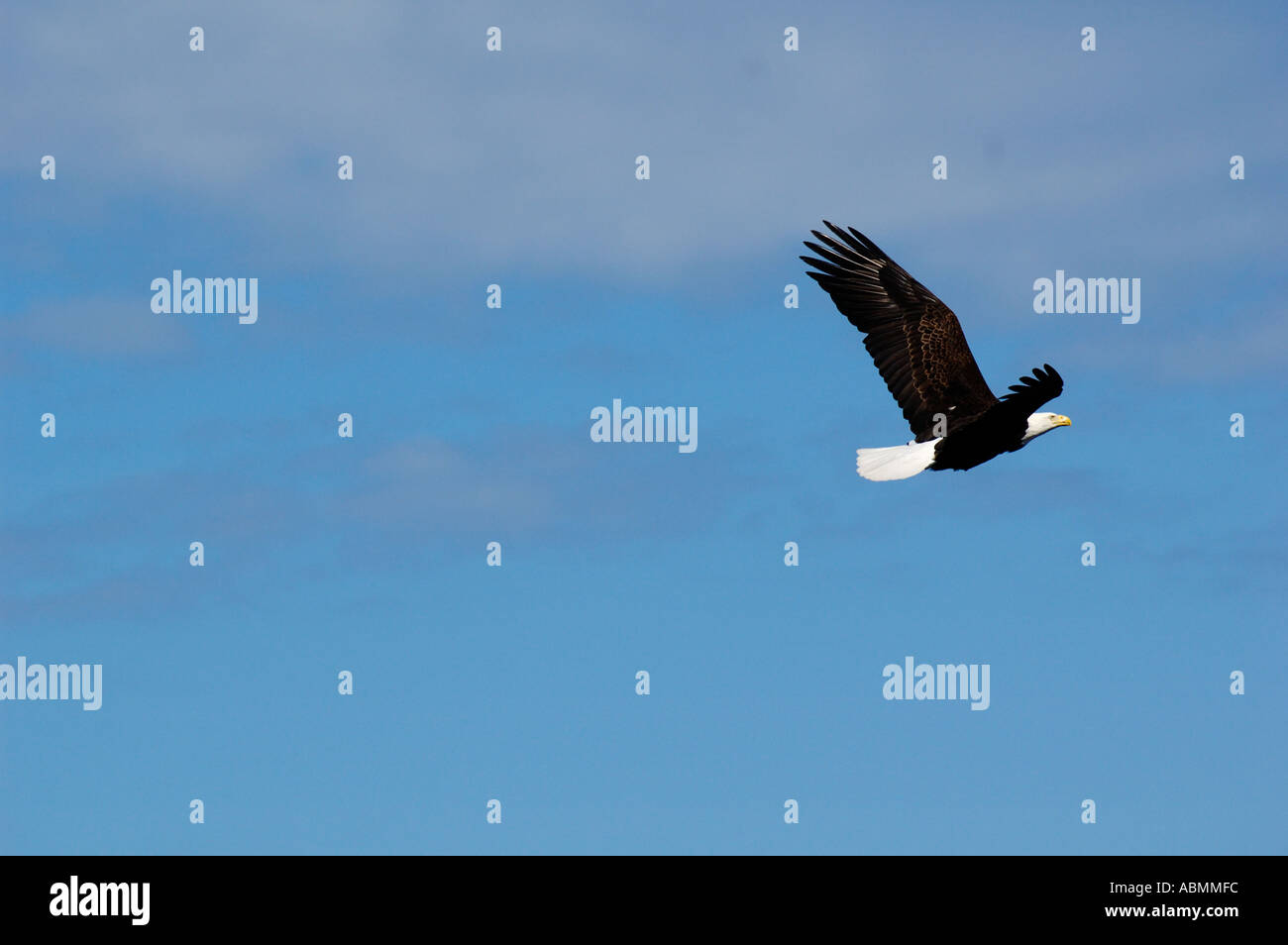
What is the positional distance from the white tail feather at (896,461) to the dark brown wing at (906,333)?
71 centimetres

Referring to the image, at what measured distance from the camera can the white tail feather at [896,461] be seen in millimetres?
18344

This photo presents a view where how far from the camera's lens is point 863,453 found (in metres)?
19.2

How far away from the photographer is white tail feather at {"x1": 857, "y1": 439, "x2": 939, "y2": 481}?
1834 cm

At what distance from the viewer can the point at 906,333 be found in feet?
68.0

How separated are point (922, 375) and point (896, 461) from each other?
1.95 metres

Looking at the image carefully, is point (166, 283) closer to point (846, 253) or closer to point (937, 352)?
point (846, 253)

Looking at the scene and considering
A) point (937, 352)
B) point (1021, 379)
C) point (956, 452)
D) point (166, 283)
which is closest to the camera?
point (1021, 379)

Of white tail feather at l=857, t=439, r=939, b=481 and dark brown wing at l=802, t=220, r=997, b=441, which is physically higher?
dark brown wing at l=802, t=220, r=997, b=441

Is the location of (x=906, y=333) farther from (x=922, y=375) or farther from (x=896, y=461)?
(x=896, y=461)

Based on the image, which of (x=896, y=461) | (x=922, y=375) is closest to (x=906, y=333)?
(x=922, y=375)

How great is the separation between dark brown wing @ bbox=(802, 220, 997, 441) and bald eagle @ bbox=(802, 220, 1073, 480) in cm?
1
